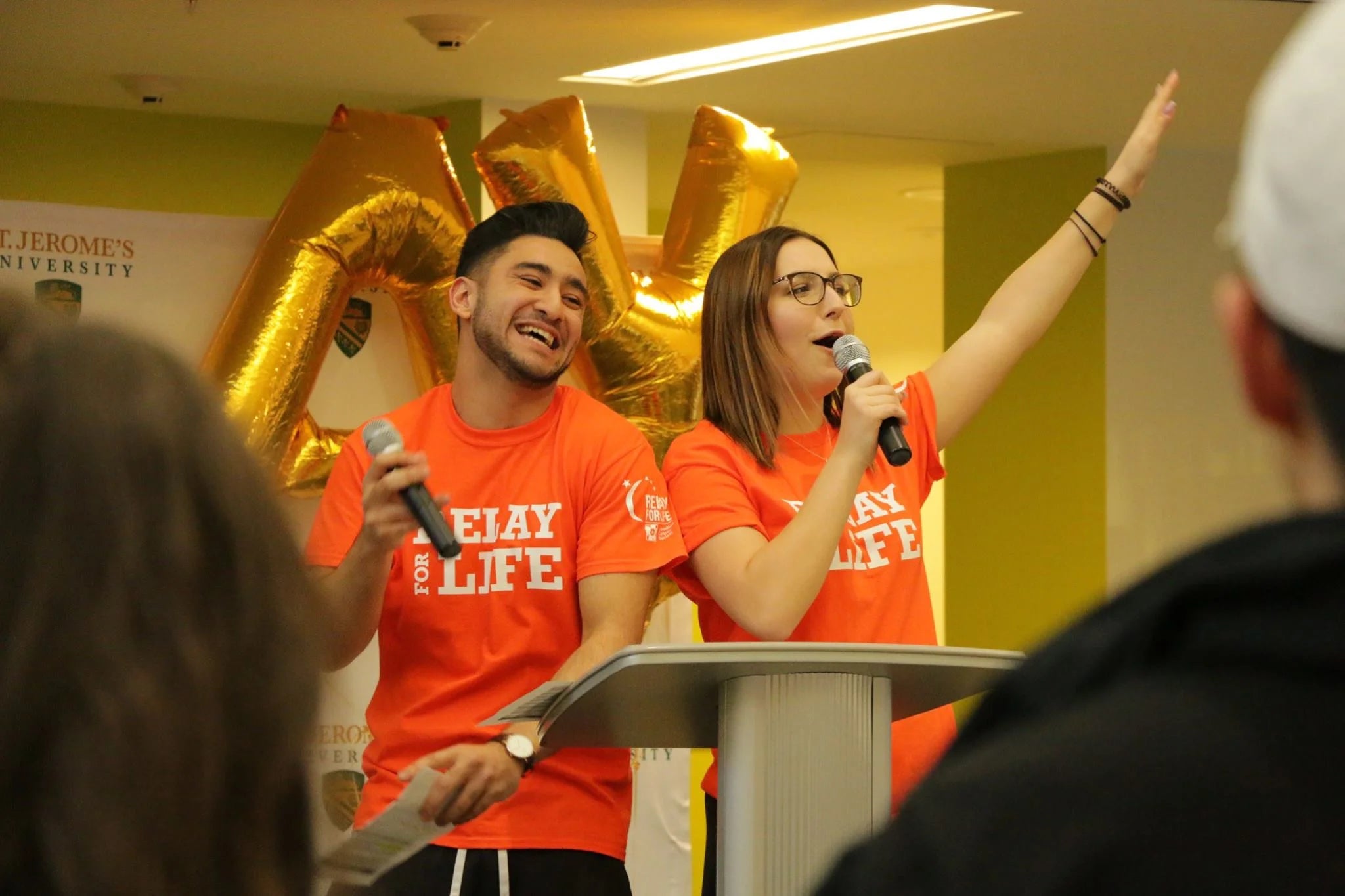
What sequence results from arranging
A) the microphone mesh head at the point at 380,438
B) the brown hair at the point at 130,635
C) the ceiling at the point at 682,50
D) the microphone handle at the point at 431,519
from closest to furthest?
the brown hair at the point at 130,635
the microphone handle at the point at 431,519
the microphone mesh head at the point at 380,438
the ceiling at the point at 682,50

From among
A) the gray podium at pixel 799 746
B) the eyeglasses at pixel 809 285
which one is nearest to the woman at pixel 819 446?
the eyeglasses at pixel 809 285

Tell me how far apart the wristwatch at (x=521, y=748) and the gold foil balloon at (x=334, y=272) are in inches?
67.2

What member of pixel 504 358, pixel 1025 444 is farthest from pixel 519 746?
pixel 1025 444

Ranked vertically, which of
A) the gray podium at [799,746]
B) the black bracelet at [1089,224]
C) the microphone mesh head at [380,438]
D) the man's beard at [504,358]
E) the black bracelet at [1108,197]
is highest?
Result: the black bracelet at [1108,197]

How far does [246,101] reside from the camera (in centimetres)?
520

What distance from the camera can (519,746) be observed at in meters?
2.25

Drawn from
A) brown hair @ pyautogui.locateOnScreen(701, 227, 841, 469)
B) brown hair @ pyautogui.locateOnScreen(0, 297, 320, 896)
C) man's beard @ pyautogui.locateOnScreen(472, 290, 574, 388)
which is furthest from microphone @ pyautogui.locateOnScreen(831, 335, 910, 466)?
brown hair @ pyautogui.locateOnScreen(0, 297, 320, 896)

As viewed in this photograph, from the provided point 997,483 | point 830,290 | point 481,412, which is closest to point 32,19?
point 481,412

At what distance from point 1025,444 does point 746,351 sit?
3586 mm

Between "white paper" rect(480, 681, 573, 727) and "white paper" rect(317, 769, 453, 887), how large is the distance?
0.25 metres

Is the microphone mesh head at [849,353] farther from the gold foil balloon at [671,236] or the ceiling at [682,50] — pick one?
the ceiling at [682,50]

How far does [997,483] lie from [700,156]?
2.13 metres

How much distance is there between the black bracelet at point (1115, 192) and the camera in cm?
277

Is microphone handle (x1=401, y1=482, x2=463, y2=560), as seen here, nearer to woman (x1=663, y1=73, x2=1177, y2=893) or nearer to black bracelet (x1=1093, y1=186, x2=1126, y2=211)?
woman (x1=663, y1=73, x2=1177, y2=893)
